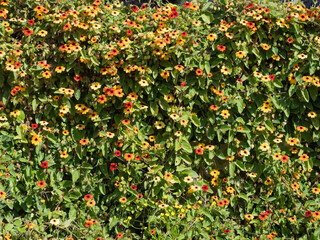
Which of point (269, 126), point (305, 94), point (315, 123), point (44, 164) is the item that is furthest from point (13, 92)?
point (315, 123)

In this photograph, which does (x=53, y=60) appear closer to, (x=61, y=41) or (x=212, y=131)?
(x=61, y=41)

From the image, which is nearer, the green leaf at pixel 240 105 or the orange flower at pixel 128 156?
the orange flower at pixel 128 156

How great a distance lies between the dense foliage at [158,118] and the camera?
308 centimetres

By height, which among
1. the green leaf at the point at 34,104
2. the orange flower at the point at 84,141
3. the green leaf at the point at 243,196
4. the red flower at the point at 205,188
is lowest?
the green leaf at the point at 243,196

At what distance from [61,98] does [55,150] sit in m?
0.41

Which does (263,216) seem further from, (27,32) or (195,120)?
(27,32)

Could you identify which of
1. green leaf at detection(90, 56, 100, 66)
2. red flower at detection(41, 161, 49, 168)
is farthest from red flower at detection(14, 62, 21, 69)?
red flower at detection(41, 161, 49, 168)

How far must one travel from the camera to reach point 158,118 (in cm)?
321

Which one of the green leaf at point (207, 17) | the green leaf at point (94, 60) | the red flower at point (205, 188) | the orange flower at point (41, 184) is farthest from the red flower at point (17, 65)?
the red flower at point (205, 188)

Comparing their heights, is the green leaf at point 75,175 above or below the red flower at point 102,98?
below

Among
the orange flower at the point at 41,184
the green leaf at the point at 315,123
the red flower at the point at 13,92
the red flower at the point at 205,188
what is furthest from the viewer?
the green leaf at the point at 315,123

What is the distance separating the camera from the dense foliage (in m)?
3.08

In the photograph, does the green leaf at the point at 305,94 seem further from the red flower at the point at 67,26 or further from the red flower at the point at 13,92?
the red flower at the point at 13,92

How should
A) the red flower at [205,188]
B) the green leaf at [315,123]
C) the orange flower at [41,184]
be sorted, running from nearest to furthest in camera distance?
the orange flower at [41,184]
the red flower at [205,188]
the green leaf at [315,123]
